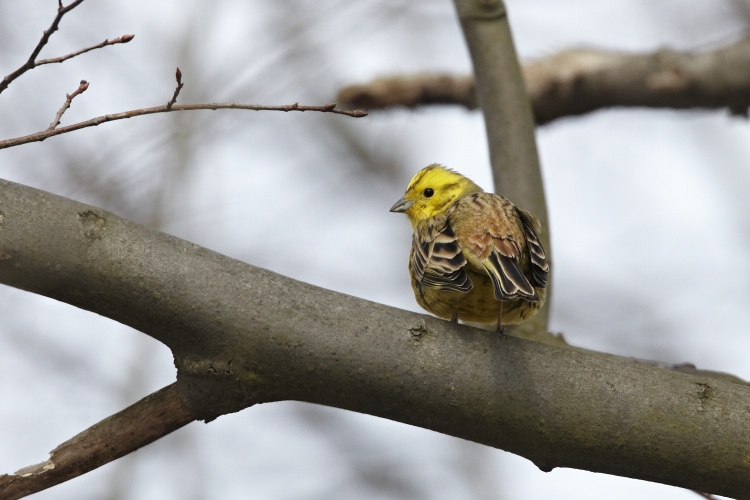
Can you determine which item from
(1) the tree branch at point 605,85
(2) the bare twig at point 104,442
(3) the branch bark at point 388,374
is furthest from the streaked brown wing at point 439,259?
(1) the tree branch at point 605,85

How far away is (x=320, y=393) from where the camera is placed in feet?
9.23

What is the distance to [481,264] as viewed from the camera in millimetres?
3523

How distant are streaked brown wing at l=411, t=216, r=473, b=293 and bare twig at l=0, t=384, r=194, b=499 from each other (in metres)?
→ 1.08

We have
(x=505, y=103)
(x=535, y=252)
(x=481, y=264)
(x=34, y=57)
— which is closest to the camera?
(x=34, y=57)

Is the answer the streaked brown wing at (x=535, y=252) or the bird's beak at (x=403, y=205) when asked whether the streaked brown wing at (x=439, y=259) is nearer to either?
the streaked brown wing at (x=535, y=252)

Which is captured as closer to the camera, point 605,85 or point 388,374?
point 388,374

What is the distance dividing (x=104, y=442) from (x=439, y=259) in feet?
4.63

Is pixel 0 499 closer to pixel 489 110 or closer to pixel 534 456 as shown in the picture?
pixel 534 456

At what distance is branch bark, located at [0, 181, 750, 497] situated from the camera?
271 centimetres

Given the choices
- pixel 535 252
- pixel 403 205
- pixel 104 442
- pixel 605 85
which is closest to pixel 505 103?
pixel 403 205

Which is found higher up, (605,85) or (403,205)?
(605,85)

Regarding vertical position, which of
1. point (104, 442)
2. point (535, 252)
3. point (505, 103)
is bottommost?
point (104, 442)

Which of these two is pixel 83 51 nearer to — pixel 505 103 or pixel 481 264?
pixel 481 264

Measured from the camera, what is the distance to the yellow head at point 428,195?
4.70 meters
